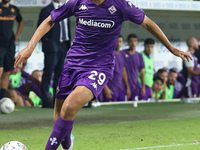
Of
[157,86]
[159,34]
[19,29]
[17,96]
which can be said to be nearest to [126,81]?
[157,86]

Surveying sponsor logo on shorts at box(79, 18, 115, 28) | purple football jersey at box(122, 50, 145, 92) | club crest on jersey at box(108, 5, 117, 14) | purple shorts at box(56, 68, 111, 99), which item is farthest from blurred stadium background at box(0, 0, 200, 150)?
club crest on jersey at box(108, 5, 117, 14)

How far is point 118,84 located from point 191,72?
7.48ft

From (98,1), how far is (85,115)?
5.54 m

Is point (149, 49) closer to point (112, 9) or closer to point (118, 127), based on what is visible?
point (118, 127)

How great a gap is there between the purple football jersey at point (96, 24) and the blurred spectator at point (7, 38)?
6.05 metres

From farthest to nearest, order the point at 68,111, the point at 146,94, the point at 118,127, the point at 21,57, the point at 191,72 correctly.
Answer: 1. the point at 191,72
2. the point at 146,94
3. the point at 118,127
4. the point at 68,111
5. the point at 21,57

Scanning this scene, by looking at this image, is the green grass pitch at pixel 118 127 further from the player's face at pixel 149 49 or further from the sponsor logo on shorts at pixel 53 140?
the player's face at pixel 149 49

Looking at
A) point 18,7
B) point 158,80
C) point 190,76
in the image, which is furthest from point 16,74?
point 190,76

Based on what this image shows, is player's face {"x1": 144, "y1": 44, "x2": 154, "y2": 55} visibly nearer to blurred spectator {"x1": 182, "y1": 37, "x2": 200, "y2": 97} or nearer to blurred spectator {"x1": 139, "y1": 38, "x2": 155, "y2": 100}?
blurred spectator {"x1": 139, "y1": 38, "x2": 155, "y2": 100}

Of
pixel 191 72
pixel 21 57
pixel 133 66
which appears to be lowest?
pixel 191 72

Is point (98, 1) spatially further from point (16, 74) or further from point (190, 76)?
point (190, 76)

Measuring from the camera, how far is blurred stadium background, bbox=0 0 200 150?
706cm

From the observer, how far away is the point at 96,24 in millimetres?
5426

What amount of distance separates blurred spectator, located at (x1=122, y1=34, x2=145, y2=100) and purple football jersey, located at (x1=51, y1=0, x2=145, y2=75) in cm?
736
